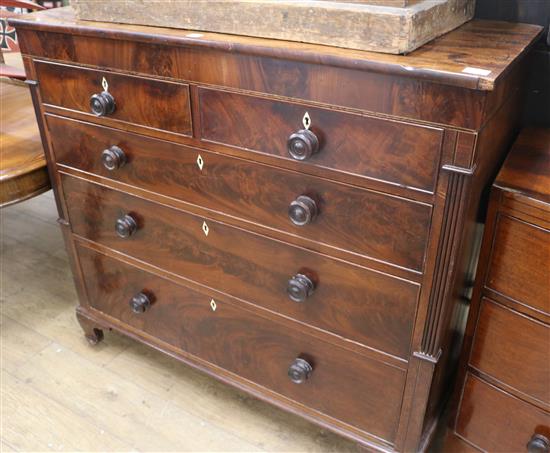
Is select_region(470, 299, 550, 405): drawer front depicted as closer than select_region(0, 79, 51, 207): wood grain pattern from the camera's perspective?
Yes

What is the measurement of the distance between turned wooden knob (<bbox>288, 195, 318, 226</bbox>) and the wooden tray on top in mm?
282

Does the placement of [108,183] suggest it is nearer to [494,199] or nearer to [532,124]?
[494,199]

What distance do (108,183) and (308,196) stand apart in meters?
0.58

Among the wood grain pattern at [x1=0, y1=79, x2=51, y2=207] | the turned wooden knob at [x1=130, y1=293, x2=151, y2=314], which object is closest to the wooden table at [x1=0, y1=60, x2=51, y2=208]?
the wood grain pattern at [x1=0, y1=79, x2=51, y2=207]

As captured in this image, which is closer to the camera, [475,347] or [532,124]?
[475,347]

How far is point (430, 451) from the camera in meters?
1.38

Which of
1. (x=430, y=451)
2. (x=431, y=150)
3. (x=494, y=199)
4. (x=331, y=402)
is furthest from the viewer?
(x=430, y=451)

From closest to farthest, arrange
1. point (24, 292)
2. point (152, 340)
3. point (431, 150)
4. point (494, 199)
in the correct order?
1. point (431, 150)
2. point (494, 199)
3. point (152, 340)
4. point (24, 292)

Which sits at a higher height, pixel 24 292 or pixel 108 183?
pixel 108 183

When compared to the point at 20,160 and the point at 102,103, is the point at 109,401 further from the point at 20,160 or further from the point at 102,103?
the point at 102,103

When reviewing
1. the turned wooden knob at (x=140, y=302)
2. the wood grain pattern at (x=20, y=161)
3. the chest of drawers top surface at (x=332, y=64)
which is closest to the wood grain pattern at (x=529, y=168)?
the chest of drawers top surface at (x=332, y=64)

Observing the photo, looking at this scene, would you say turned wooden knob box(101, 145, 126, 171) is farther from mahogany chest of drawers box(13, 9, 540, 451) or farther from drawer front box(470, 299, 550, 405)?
drawer front box(470, 299, 550, 405)

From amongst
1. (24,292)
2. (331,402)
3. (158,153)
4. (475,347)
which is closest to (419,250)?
(475,347)

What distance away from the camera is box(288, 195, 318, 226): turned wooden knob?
1.00 m
